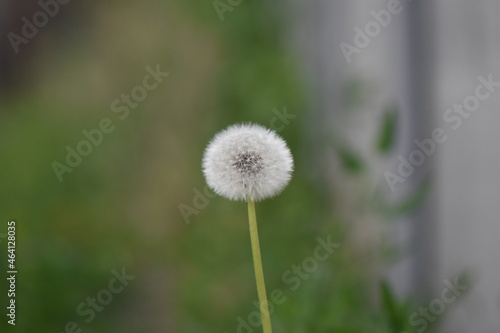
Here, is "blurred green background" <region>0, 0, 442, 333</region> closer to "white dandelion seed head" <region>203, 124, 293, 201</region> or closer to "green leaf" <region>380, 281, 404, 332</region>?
"green leaf" <region>380, 281, 404, 332</region>

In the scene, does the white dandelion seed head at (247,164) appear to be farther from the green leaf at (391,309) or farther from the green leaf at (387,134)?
the green leaf at (387,134)

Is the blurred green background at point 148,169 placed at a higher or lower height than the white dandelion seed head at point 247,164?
higher

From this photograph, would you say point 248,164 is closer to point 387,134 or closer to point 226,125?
point 387,134

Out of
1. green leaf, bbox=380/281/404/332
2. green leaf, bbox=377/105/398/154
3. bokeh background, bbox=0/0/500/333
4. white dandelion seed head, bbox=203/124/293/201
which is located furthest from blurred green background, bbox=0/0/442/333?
white dandelion seed head, bbox=203/124/293/201

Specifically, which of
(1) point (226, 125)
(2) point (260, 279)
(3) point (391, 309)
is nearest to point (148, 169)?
(1) point (226, 125)

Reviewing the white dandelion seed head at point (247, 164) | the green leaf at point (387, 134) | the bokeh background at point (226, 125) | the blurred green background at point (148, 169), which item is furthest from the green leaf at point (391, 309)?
the blurred green background at point (148, 169)

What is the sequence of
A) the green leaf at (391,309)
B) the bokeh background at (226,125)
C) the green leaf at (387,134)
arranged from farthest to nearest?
the bokeh background at (226,125) < the green leaf at (387,134) < the green leaf at (391,309)

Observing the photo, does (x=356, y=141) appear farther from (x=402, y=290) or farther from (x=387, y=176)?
(x=402, y=290)
